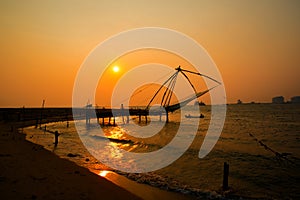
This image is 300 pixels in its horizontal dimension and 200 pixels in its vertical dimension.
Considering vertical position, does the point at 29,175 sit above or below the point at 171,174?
above

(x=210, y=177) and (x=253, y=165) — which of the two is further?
(x=253, y=165)

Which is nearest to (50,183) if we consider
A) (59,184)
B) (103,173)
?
(59,184)

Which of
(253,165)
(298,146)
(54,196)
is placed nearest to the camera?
(54,196)

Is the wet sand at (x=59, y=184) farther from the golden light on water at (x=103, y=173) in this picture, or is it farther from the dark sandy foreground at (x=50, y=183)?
the golden light on water at (x=103, y=173)

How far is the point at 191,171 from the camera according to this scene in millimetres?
12219

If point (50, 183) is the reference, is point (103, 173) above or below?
below

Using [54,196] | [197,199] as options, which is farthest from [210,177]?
[54,196]

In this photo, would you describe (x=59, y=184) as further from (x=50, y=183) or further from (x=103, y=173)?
(x=103, y=173)

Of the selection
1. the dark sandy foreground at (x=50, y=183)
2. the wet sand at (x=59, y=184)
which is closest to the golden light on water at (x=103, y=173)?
the wet sand at (x=59, y=184)

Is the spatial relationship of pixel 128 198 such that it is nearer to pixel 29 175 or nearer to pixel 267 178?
pixel 29 175

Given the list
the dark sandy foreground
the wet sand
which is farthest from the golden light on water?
the dark sandy foreground

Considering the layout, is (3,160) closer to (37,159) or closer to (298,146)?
(37,159)

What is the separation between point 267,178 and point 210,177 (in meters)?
3.10

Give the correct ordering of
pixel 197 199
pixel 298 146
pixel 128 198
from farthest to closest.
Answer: pixel 298 146
pixel 197 199
pixel 128 198
